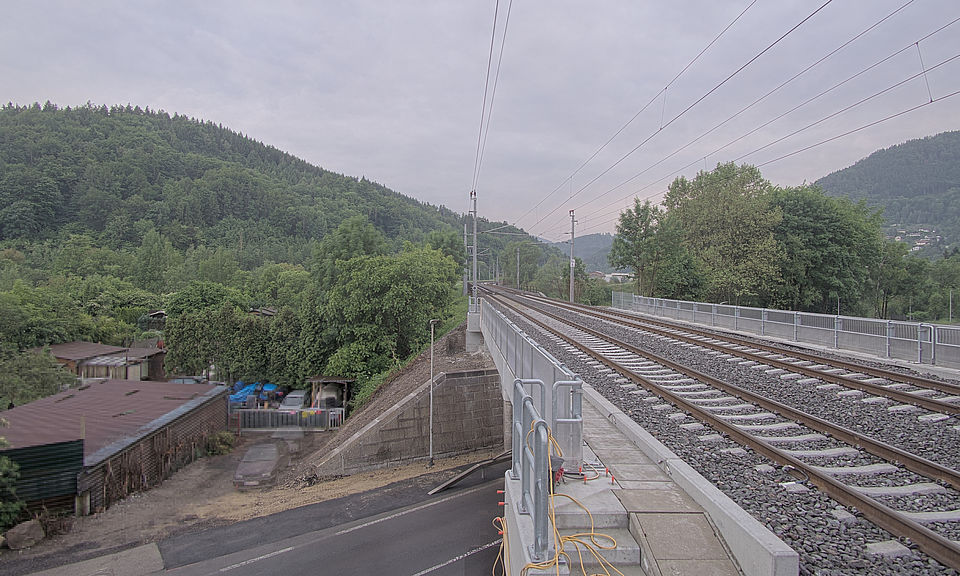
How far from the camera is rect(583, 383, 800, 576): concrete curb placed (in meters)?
3.45

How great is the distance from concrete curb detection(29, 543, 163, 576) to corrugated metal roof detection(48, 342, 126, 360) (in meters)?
24.3

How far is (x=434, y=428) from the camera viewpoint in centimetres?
2097

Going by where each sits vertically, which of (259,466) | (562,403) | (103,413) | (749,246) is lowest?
(259,466)

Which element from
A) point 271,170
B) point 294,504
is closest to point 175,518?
point 294,504

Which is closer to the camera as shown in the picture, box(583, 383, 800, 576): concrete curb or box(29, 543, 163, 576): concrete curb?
box(583, 383, 800, 576): concrete curb

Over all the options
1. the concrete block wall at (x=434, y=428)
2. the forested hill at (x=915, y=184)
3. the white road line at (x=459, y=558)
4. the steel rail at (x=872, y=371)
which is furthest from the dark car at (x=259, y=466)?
the forested hill at (x=915, y=184)

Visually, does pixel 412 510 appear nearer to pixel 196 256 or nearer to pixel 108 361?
pixel 108 361

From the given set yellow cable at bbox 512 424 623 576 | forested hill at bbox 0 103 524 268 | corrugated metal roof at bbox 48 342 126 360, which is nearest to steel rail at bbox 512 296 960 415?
yellow cable at bbox 512 424 623 576

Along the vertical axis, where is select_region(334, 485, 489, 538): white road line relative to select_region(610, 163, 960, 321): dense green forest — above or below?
below

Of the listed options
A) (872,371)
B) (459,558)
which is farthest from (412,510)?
(872,371)

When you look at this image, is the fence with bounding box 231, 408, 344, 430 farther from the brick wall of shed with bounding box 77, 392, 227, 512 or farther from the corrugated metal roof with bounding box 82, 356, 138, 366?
the corrugated metal roof with bounding box 82, 356, 138, 366

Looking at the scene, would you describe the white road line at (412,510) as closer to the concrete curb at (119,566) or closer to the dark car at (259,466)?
the concrete curb at (119,566)

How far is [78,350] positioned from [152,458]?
2184 cm

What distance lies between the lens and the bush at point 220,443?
74.9 ft
